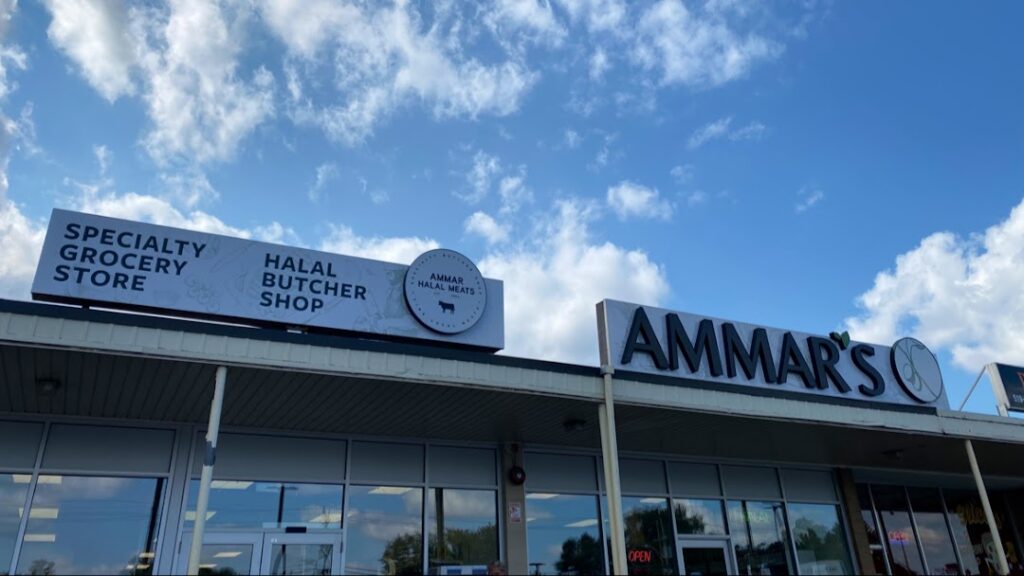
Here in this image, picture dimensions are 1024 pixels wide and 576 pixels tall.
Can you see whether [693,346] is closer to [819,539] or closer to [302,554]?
[819,539]

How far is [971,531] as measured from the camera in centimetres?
1817

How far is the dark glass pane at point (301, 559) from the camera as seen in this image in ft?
34.4

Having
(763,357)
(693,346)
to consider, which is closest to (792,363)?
(763,357)

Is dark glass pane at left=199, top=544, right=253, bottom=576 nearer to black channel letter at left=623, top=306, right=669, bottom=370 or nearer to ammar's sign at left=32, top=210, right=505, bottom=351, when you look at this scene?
ammar's sign at left=32, top=210, right=505, bottom=351

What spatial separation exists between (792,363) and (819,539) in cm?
477

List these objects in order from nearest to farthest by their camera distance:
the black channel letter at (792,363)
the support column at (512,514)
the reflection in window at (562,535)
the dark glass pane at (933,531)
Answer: the support column at (512,514) < the reflection in window at (562,535) < the black channel letter at (792,363) < the dark glass pane at (933,531)

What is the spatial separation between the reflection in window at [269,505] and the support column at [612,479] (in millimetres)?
4428

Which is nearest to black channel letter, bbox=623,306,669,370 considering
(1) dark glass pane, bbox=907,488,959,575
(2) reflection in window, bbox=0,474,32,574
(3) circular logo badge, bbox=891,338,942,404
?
(3) circular logo badge, bbox=891,338,942,404

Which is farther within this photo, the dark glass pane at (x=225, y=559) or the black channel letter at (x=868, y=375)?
the black channel letter at (x=868, y=375)

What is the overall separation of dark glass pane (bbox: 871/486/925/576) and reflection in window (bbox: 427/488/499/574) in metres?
9.70

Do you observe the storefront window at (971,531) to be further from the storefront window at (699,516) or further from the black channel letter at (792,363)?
the black channel letter at (792,363)

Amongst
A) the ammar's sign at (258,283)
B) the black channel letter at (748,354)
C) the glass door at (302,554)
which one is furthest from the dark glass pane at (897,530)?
the glass door at (302,554)

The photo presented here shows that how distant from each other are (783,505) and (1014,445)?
427cm

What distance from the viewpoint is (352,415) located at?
10.4 metres
